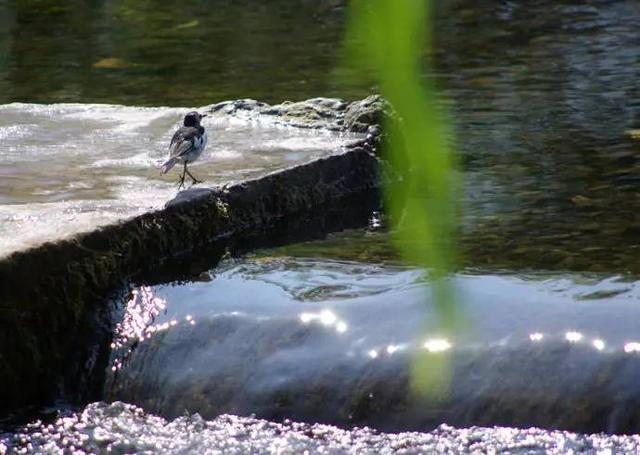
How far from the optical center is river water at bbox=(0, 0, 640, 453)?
3.63 m

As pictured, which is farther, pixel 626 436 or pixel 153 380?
pixel 153 380

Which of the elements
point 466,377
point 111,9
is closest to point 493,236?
point 466,377

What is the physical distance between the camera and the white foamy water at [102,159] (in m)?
4.29

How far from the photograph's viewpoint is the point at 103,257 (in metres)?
4.14

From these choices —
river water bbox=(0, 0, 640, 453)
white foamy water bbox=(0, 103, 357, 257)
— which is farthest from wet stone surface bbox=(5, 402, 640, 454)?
white foamy water bbox=(0, 103, 357, 257)

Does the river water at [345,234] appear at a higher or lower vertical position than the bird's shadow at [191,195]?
lower

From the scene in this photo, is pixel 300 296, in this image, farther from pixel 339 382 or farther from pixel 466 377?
pixel 466 377

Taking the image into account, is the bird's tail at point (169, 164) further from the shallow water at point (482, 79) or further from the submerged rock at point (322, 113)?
the submerged rock at point (322, 113)

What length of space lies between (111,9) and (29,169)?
8.41 meters

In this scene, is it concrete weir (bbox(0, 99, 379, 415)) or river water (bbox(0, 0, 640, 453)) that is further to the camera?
concrete weir (bbox(0, 99, 379, 415))

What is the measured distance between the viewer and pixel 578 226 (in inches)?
212

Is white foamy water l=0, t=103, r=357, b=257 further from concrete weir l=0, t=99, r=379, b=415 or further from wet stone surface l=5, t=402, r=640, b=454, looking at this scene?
wet stone surface l=5, t=402, r=640, b=454

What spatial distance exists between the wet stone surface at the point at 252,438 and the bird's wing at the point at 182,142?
1.19 m

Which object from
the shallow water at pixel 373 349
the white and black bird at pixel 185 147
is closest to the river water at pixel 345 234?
the shallow water at pixel 373 349
